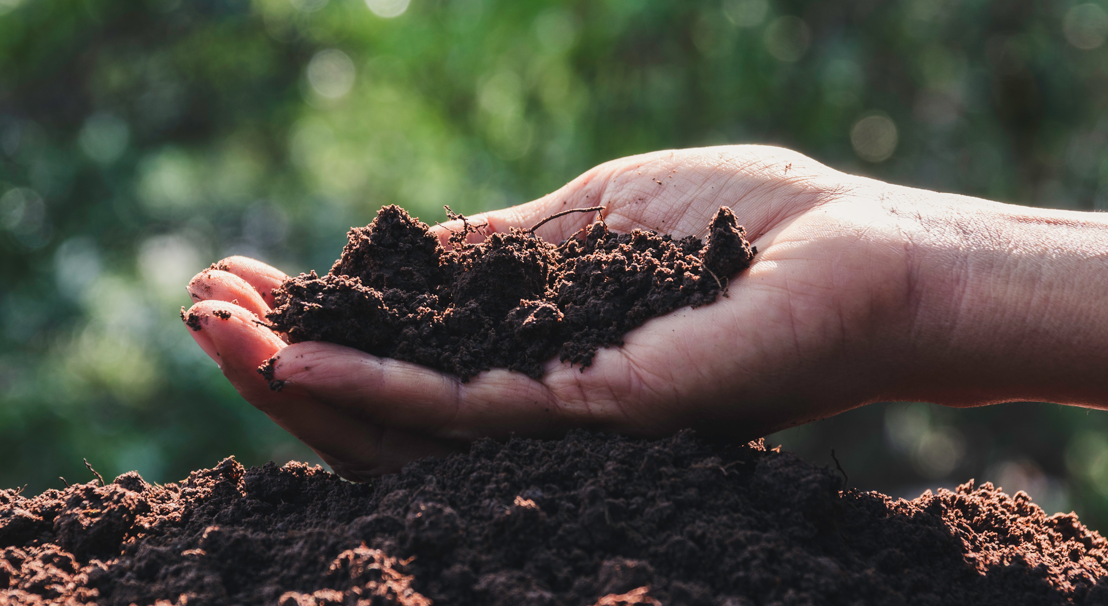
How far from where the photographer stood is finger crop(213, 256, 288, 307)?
7.89ft

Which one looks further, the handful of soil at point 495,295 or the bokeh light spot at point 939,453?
the bokeh light spot at point 939,453

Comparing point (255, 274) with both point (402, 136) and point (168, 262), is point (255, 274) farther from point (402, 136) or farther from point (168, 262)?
point (402, 136)

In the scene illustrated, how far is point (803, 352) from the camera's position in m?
1.88

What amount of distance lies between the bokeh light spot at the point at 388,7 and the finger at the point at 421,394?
266 inches

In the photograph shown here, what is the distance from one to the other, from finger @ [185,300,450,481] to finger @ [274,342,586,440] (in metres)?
0.11

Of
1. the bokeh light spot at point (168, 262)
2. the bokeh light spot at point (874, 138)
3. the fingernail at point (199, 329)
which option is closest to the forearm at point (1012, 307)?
the fingernail at point (199, 329)

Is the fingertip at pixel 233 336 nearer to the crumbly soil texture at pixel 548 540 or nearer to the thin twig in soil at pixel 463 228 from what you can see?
the crumbly soil texture at pixel 548 540

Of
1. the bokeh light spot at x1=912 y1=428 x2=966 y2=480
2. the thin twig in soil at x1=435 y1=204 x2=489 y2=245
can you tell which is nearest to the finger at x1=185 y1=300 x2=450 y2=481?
the thin twig in soil at x1=435 y1=204 x2=489 y2=245

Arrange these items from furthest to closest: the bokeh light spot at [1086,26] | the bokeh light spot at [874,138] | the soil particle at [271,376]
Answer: the bokeh light spot at [874,138] → the bokeh light spot at [1086,26] → the soil particle at [271,376]

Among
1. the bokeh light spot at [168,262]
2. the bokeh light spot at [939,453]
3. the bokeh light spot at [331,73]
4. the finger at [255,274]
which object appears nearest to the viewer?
the finger at [255,274]

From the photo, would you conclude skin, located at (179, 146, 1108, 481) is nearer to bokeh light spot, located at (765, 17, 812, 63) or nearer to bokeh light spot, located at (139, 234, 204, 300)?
bokeh light spot, located at (765, 17, 812, 63)

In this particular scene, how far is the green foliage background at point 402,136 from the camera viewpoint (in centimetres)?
531

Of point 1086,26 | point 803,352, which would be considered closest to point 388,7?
point 1086,26

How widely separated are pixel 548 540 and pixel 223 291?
1430mm
